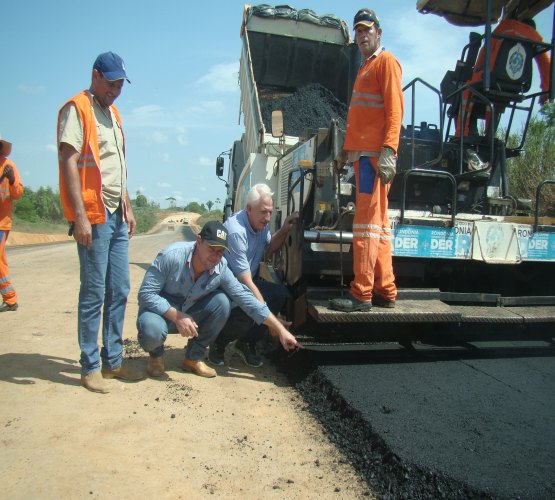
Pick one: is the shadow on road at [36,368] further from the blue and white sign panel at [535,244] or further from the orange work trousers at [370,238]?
the blue and white sign panel at [535,244]

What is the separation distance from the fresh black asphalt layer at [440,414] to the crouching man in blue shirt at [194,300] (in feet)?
1.70

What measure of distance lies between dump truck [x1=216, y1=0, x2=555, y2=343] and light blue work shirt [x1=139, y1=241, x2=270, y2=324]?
449mm

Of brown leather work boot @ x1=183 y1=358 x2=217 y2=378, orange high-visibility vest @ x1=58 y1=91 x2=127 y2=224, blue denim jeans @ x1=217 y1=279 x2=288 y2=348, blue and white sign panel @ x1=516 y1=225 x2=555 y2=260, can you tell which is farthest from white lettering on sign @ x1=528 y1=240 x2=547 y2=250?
orange high-visibility vest @ x1=58 y1=91 x2=127 y2=224

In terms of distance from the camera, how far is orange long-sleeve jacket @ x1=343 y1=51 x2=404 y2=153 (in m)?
3.21

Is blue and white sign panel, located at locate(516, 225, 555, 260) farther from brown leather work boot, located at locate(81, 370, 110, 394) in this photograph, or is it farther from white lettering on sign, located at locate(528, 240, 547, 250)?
brown leather work boot, located at locate(81, 370, 110, 394)

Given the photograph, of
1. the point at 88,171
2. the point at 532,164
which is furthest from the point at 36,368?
the point at 532,164

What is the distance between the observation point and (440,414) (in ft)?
8.74

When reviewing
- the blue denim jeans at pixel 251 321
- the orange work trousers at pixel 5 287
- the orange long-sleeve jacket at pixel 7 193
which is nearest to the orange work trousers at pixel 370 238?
the blue denim jeans at pixel 251 321

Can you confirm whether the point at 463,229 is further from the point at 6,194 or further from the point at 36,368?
the point at 6,194

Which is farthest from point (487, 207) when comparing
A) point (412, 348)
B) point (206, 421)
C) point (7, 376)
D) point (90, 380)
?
point (7, 376)

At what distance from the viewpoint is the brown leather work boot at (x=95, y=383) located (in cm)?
Answer: 298

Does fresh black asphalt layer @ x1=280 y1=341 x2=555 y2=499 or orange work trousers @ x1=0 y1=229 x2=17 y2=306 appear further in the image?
orange work trousers @ x1=0 y1=229 x2=17 y2=306

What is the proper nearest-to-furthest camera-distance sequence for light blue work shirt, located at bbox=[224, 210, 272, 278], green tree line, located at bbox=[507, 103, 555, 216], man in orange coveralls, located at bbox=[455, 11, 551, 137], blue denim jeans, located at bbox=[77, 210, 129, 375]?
blue denim jeans, located at bbox=[77, 210, 129, 375] < light blue work shirt, located at bbox=[224, 210, 272, 278] < man in orange coveralls, located at bbox=[455, 11, 551, 137] < green tree line, located at bbox=[507, 103, 555, 216]

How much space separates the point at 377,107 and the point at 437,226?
1022mm
